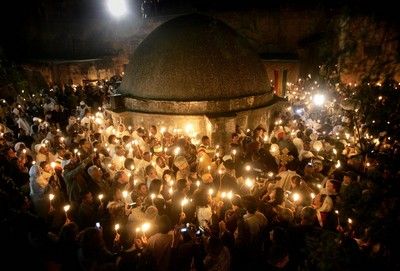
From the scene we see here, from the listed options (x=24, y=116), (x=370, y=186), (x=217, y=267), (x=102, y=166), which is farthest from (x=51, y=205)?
(x=24, y=116)

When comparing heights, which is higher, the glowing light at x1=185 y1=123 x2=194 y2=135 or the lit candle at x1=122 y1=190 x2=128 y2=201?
the glowing light at x1=185 y1=123 x2=194 y2=135

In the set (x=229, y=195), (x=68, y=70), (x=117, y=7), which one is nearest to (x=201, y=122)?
(x=229, y=195)

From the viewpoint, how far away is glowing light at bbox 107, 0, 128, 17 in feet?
111

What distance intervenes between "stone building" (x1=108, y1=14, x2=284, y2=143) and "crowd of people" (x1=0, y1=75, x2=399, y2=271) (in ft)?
7.94

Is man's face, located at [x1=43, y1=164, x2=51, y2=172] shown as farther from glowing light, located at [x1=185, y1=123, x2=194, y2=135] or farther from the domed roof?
the domed roof

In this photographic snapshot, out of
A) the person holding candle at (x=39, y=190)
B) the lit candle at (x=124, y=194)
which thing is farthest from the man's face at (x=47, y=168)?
the lit candle at (x=124, y=194)

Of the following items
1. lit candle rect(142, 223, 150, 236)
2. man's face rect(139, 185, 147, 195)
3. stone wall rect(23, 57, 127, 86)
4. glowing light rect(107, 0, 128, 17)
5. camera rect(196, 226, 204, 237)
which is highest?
glowing light rect(107, 0, 128, 17)

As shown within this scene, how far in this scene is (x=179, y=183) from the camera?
25.3ft

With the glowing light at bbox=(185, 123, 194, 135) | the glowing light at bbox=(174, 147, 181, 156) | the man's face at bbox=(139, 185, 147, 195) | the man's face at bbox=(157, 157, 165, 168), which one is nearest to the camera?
the man's face at bbox=(139, 185, 147, 195)

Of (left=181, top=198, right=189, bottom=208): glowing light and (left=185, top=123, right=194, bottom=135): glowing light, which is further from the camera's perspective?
(left=185, top=123, right=194, bottom=135): glowing light

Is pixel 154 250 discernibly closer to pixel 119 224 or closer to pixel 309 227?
pixel 119 224

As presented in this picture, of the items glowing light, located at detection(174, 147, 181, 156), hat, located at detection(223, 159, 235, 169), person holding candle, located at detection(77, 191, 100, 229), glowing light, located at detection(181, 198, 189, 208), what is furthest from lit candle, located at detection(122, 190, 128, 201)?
glowing light, located at detection(174, 147, 181, 156)

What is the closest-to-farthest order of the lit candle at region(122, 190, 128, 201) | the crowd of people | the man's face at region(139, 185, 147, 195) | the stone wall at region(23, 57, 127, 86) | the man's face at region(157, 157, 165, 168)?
the crowd of people, the man's face at region(139, 185, 147, 195), the lit candle at region(122, 190, 128, 201), the man's face at region(157, 157, 165, 168), the stone wall at region(23, 57, 127, 86)

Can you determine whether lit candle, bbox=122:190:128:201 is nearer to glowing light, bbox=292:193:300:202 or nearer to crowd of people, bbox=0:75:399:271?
crowd of people, bbox=0:75:399:271
